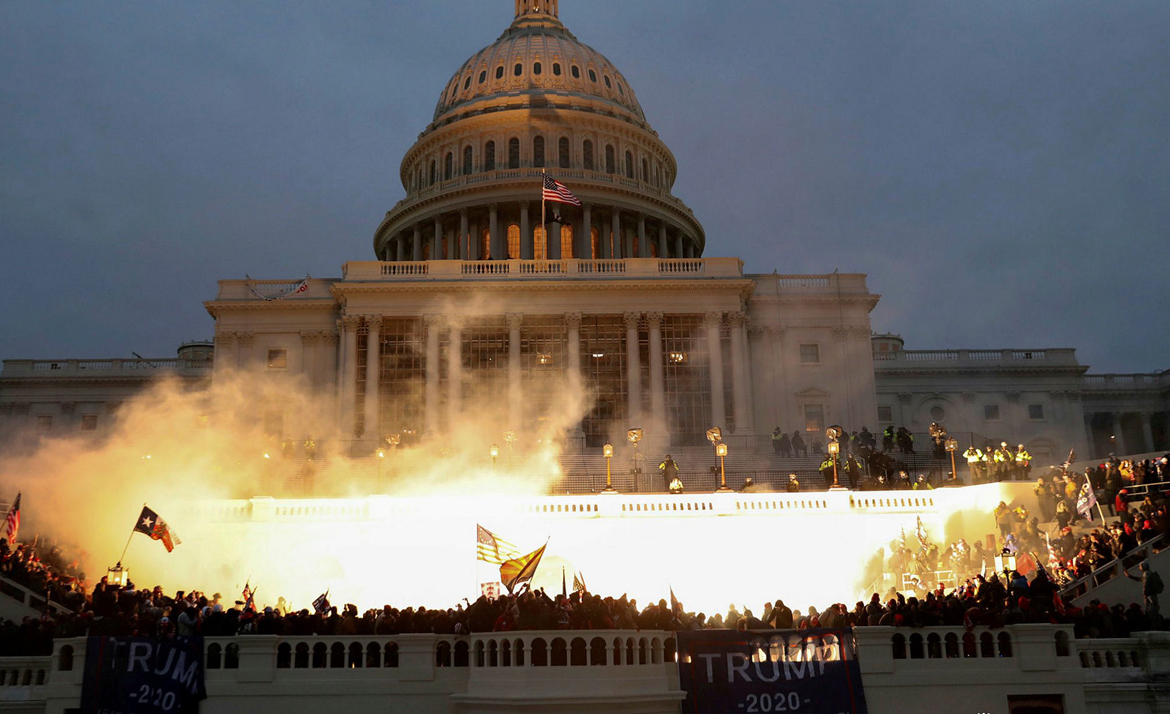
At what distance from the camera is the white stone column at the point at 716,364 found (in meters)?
51.2

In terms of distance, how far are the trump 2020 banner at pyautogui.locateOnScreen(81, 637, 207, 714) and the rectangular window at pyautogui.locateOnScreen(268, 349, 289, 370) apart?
1456 inches

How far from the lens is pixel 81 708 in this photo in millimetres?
18219

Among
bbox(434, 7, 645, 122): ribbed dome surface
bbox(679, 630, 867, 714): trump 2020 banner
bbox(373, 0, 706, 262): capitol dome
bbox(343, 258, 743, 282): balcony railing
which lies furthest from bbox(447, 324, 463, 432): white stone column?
bbox(679, 630, 867, 714): trump 2020 banner

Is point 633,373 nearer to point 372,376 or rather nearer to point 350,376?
point 372,376

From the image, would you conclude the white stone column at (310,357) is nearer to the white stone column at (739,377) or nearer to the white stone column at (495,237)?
the white stone column at (495,237)

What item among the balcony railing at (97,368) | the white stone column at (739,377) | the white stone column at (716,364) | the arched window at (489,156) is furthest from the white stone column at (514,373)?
the arched window at (489,156)

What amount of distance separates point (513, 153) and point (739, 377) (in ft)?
103

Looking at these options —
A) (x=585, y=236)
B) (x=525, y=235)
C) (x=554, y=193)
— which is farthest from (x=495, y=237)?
(x=554, y=193)

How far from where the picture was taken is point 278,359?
54656 millimetres

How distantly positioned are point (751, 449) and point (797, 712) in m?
30.1

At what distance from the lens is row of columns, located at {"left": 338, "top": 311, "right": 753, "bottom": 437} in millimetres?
51156

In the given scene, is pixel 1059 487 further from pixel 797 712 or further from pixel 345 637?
pixel 345 637

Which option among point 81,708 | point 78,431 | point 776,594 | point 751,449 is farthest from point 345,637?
point 78,431

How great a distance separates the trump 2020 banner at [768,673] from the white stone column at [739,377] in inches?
1270
